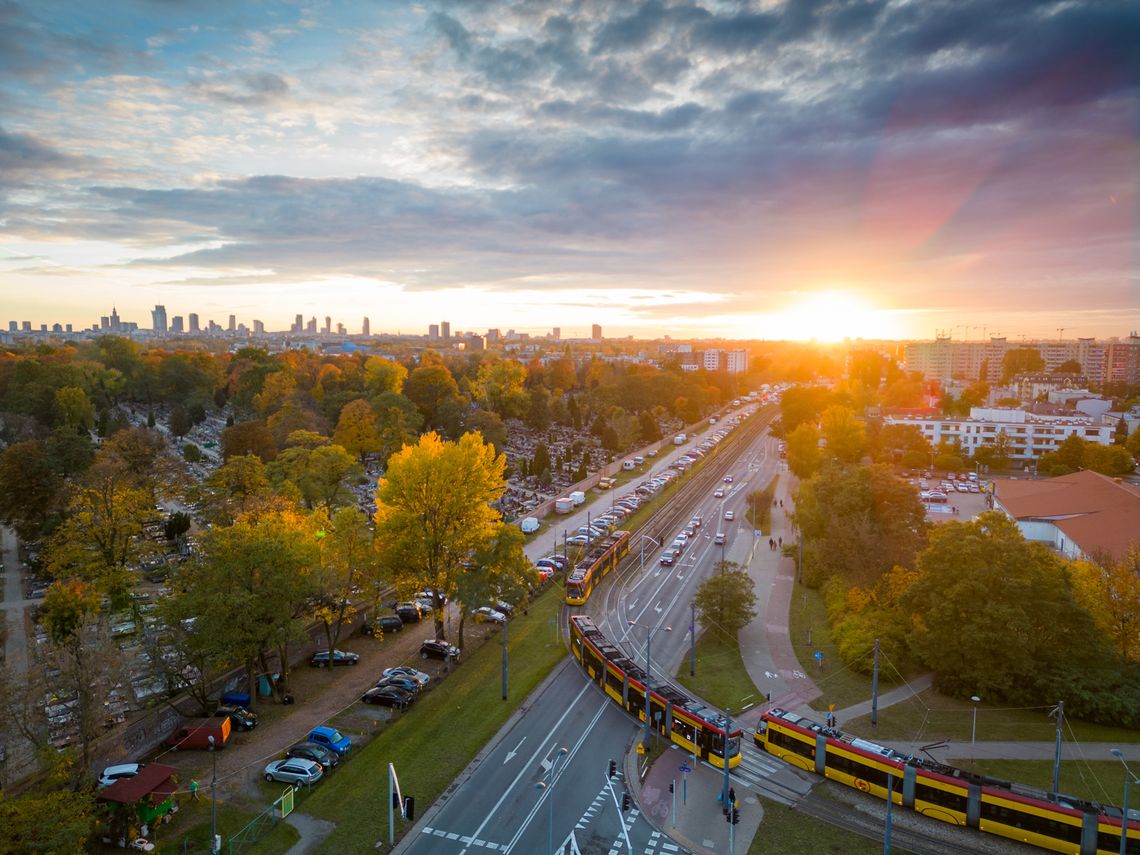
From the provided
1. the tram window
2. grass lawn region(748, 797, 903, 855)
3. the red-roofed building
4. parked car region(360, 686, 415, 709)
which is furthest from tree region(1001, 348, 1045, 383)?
parked car region(360, 686, 415, 709)

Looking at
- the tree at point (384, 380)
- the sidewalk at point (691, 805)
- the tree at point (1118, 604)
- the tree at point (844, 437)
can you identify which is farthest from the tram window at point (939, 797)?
the tree at point (384, 380)

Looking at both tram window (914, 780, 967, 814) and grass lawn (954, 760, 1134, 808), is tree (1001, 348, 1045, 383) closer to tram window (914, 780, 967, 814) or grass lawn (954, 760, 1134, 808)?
grass lawn (954, 760, 1134, 808)

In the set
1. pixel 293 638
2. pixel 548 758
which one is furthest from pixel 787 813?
pixel 293 638

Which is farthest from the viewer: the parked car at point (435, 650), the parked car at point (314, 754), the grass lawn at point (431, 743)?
the parked car at point (435, 650)

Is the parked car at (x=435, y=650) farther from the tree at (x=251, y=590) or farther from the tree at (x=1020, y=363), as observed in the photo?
the tree at (x=1020, y=363)

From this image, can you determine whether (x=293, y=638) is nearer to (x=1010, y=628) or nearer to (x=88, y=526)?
(x=88, y=526)

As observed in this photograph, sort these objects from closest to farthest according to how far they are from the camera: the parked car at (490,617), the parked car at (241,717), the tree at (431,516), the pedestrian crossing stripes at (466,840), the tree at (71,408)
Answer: the pedestrian crossing stripes at (466,840)
the parked car at (241,717)
the tree at (431,516)
the parked car at (490,617)
the tree at (71,408)
